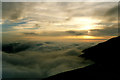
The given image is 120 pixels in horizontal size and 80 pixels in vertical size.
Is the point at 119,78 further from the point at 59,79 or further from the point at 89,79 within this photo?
the point at 59,79

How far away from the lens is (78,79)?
98.4ft

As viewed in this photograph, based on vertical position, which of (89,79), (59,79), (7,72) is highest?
(89,79)

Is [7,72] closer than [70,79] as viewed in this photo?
No

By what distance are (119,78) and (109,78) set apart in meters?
2.56

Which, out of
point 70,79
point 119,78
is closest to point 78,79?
point 70,79

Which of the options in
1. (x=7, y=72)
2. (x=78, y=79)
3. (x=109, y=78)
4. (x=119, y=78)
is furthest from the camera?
(x=7, y=72)

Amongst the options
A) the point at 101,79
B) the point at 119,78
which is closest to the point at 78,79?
the point at 101,79

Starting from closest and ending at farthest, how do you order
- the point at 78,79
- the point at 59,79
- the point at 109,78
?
the point at 109,78, the point at 78,79, the point at 59,79

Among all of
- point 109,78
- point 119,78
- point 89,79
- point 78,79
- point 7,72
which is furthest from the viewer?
point 7,72

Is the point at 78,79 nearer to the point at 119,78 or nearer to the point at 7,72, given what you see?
the point at 119,78

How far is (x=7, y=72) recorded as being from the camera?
564ft

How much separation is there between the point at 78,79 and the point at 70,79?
296cm

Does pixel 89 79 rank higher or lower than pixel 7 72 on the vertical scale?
higher

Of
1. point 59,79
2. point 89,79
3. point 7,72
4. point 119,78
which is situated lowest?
point 7,72
